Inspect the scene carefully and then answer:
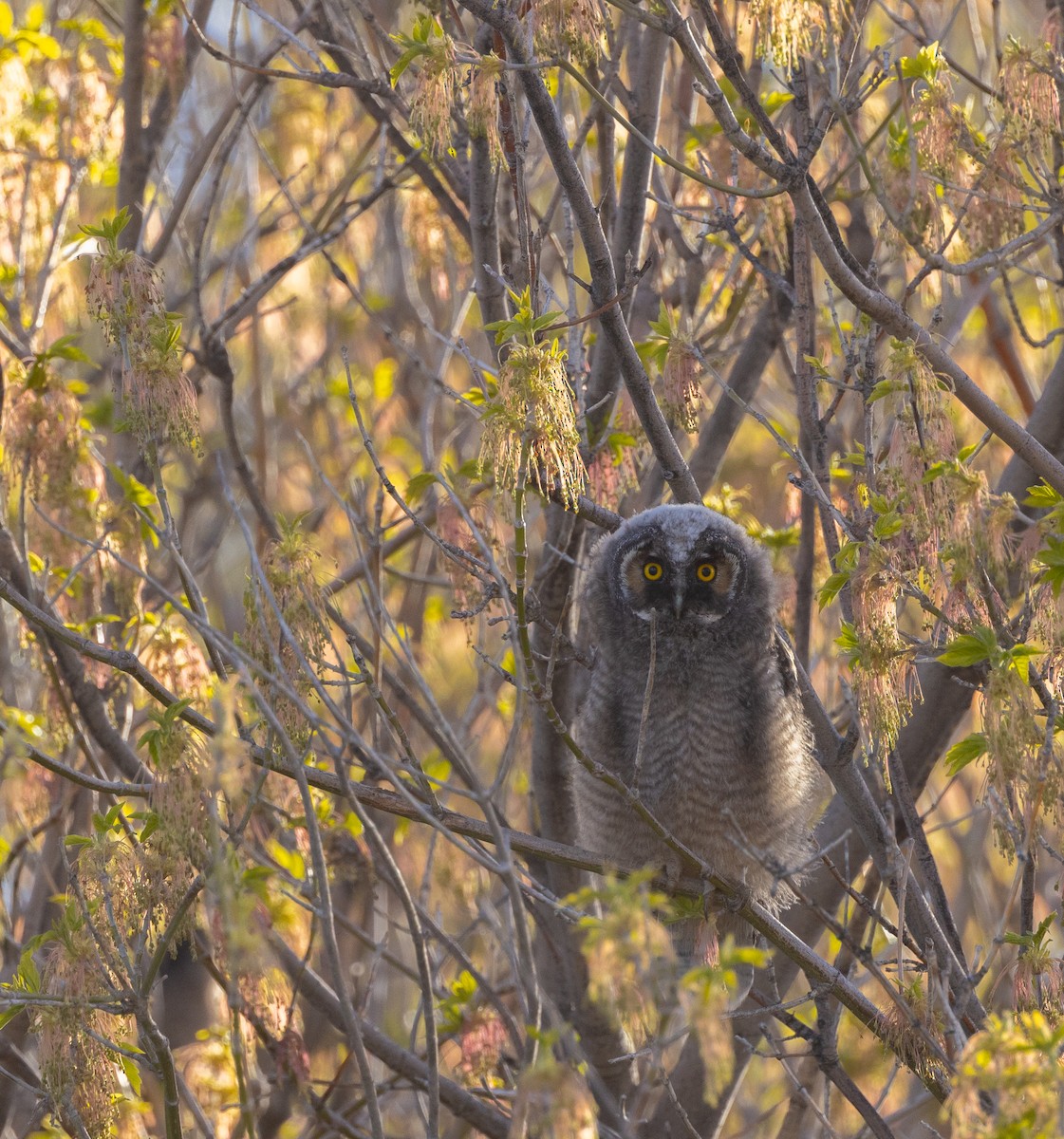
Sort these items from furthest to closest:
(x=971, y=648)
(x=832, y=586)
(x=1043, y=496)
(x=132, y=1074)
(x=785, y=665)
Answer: (x=785, y=665) < (x=132, y=1074) < (x=1043, y=496) < (x=832, y=586) < (x=971, y=648)

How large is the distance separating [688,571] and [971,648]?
61.6 inches

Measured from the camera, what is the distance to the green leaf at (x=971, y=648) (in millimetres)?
3098

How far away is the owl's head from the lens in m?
4.66

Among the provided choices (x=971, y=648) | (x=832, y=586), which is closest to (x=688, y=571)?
(x=832, y=586)

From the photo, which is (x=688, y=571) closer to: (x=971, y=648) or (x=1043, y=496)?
(x=1043, y=496)

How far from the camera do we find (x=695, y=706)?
Result: 462 cm

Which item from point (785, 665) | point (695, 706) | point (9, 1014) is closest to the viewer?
point (9, 1014)

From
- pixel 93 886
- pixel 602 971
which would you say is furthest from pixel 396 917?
pixel 602 971

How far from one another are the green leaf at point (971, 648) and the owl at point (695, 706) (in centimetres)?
133

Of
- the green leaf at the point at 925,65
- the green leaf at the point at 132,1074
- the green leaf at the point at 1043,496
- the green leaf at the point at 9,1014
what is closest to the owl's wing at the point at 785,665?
the green leaf at the point at 1043,496

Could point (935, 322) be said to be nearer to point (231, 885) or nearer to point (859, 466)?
point (859, 466)

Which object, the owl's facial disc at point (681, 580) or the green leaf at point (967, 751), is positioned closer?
the green leaf at point (967, 751)

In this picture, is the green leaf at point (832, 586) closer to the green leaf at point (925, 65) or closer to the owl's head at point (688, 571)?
the owl's head at point (688, 571)

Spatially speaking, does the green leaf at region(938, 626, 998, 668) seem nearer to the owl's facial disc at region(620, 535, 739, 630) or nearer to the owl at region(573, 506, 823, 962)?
the owl at region(573, 506, 823, 962)
